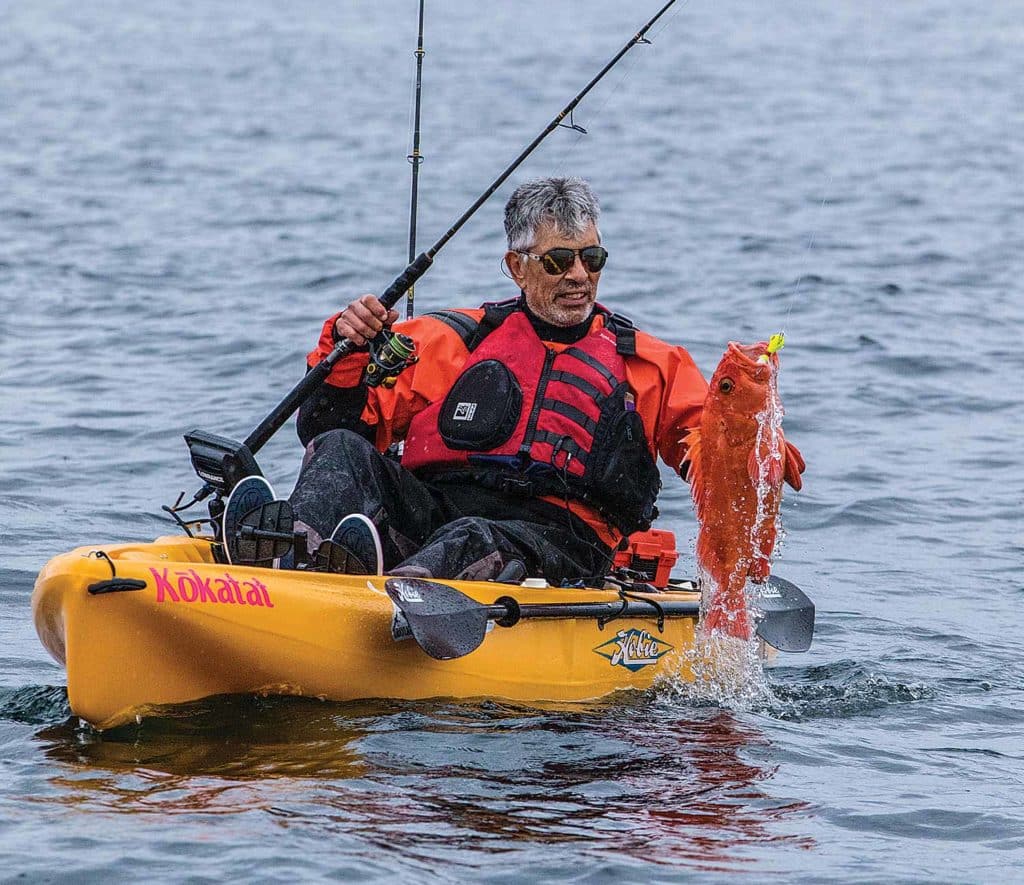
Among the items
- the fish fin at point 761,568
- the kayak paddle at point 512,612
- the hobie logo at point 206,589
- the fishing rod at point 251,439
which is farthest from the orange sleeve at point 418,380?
the fish fin at point 761,568

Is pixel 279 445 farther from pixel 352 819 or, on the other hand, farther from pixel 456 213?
pixel 456 213

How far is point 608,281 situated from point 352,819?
1079 cm

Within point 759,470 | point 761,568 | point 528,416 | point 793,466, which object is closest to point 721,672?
point 761,568

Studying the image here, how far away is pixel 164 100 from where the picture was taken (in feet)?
80.8

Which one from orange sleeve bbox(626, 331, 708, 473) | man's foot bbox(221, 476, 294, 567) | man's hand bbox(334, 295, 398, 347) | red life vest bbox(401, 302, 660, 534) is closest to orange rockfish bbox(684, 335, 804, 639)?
orange sleeve bbox(626, 331, 708, 473)

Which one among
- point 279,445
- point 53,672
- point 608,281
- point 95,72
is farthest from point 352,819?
point 95,72

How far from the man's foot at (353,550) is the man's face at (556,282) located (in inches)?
42.1

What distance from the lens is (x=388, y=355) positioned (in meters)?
5.47

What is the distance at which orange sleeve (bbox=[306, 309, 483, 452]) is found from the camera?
579cm

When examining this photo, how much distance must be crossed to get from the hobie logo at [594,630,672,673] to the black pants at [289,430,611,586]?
25cm

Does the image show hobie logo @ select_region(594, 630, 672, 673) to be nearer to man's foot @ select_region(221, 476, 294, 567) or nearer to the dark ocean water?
the dark ocean water

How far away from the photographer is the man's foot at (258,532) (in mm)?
5035

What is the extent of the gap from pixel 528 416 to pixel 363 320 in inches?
24.6

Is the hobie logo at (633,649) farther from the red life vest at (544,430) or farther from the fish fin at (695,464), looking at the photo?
the fish fin at (695,464)
